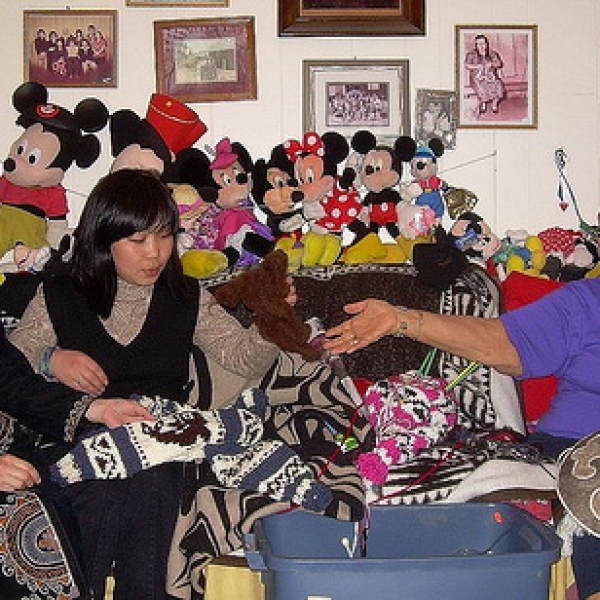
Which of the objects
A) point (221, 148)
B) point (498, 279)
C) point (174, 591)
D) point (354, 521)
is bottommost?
point (174, 591)

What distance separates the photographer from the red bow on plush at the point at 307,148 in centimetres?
282

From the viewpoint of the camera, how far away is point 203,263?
2.60 metres

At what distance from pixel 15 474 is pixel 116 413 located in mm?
231

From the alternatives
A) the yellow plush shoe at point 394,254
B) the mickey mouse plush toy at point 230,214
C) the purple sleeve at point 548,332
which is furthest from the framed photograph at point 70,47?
the purple sleeve at point 548,332

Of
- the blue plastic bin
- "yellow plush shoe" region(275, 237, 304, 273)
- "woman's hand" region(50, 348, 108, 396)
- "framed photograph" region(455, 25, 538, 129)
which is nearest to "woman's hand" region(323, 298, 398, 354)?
the blue plastic bin

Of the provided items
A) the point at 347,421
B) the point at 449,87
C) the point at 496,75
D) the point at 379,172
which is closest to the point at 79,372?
the point at 347,421

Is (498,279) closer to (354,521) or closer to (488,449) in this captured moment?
(488,449)

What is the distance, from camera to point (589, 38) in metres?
3.06

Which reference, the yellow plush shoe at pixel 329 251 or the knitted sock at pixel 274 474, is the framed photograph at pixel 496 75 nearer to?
the yellow plush shoe at pixel 329 251

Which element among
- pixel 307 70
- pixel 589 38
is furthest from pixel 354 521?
pixel 589 38

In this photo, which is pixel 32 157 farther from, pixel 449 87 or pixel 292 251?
pixel 449 87

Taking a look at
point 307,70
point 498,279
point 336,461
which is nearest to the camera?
point 336,461

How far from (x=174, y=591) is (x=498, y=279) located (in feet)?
4.44

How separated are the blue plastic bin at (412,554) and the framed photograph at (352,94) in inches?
55.6
